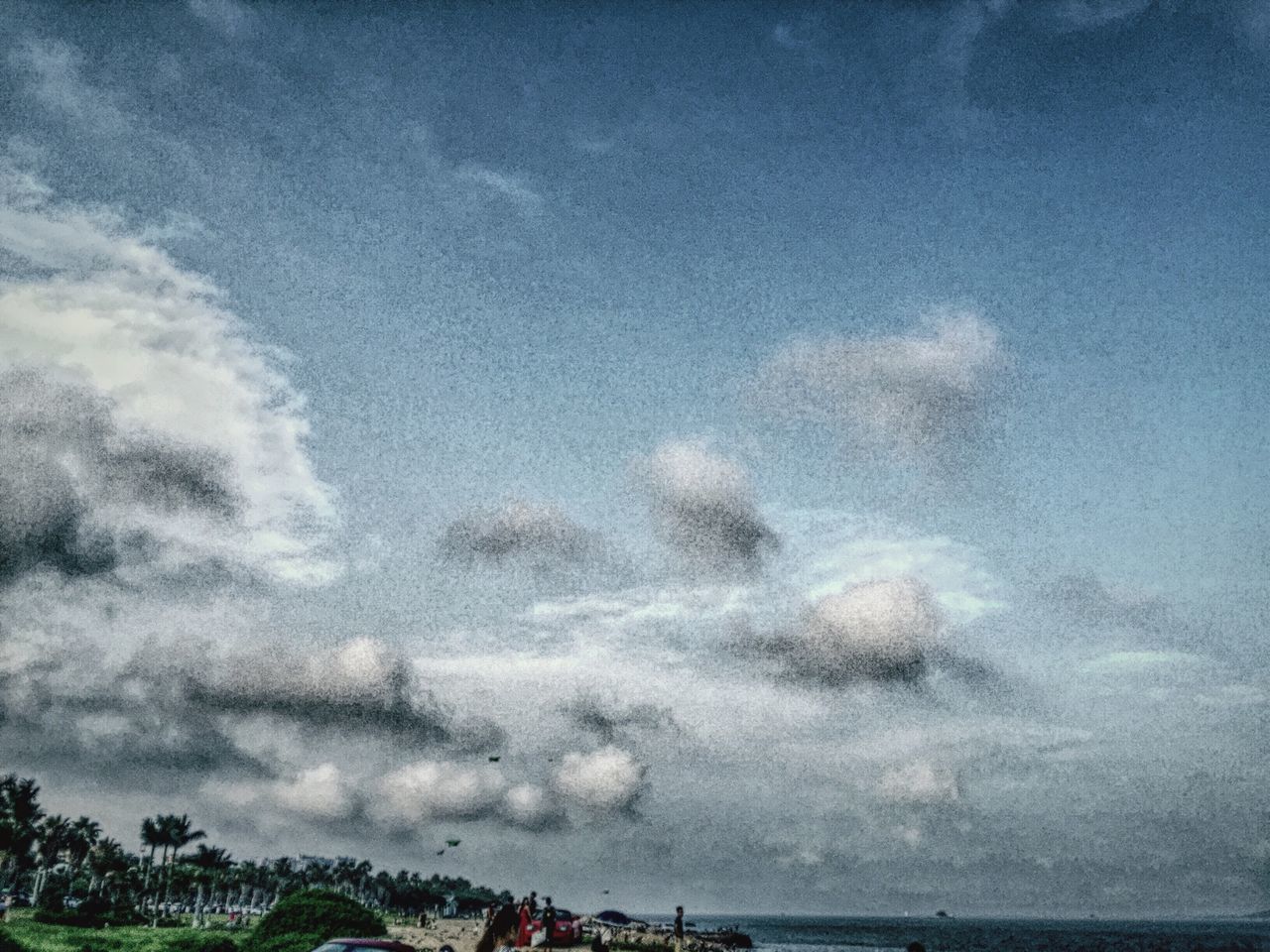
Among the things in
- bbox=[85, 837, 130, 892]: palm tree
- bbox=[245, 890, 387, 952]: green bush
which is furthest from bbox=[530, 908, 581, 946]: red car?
bbox=[85, 837, 130, 892]: palm tree

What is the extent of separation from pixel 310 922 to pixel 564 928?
42.0 feet

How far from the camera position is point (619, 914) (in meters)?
68.6

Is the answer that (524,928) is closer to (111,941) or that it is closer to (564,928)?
(564,928)

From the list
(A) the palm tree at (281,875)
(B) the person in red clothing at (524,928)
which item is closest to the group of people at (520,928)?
(B) the person in red clothing at (524,928)

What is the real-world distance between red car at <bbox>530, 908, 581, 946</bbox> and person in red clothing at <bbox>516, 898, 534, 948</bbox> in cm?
317

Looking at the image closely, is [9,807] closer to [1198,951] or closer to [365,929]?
[365,929]

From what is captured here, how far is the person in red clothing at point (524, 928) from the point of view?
31.0 m

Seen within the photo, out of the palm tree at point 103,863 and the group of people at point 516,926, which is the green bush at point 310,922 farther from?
the palm tree at point 103,863

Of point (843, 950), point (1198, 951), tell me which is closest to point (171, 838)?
point (843, 950)

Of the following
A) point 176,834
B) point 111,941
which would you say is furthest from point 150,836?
point 111,941

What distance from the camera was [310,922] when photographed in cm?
2942

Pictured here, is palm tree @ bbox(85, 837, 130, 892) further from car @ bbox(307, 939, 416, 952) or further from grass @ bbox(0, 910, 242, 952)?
car @ bbox(307, 939, 416, 952)

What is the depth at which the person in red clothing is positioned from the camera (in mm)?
31047

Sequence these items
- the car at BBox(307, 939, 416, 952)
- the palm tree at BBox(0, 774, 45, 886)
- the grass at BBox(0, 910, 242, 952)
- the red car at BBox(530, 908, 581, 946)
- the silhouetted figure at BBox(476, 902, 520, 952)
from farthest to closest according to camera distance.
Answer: the palm tree at BBox(0, 774, 45, 886), the red car at BBox(530, 908, 581, 946), the grass at BBox(0, 910, 242, 952), the silhouetted figure at BBox(476, 902, 520, 952), the car at BBox(307, 939, 416, 952)
